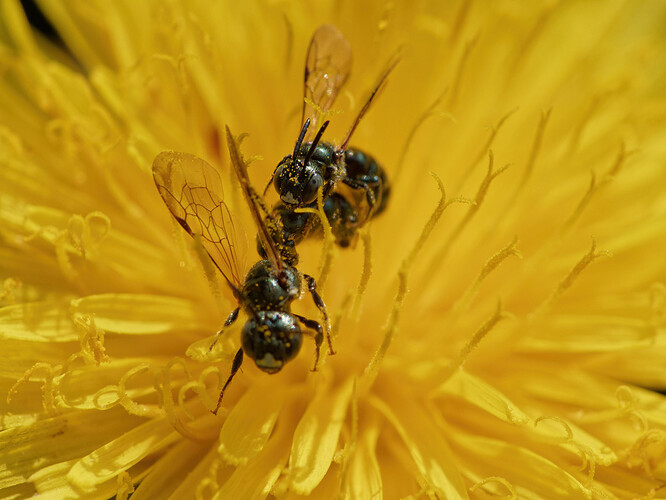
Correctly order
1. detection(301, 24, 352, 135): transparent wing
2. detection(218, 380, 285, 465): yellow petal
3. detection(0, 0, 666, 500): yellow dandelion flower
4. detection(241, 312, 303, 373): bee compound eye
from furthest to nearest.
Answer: detection(301, 24, 352, 135): transparent wing → detection(0, 0, 666, 500): yellow dandelion flower → detection(218, 380, 285, 465): yellow petal → detection(241, 312, 303, 373): bee compound eye

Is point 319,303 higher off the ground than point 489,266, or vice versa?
point 489,266

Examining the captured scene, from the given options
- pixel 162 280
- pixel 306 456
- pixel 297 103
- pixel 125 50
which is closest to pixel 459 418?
pixel 306 456

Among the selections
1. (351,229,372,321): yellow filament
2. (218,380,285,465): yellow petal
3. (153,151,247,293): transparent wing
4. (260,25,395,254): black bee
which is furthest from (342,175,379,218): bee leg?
(218,380,285,465): yellow petal

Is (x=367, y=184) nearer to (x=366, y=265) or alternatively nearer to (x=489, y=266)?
(x=366, y=265)

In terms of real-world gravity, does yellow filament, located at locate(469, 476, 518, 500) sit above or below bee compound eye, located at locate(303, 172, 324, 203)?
below

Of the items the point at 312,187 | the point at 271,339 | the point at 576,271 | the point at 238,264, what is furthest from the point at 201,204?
the point at 576,271

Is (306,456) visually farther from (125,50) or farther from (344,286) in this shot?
(125,50)

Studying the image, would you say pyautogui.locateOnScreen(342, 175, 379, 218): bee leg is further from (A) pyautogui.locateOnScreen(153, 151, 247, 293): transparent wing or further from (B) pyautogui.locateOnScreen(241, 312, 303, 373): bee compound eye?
(B) pyautogui.locateOnScreen(241, 312, 303, 373): bee compound eye

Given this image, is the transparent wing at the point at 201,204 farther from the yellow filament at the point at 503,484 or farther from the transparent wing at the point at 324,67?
the yellow filament at the point at 503,484

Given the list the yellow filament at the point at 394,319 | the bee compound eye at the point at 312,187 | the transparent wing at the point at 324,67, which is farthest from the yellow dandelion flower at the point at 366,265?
the bee compound eye at the point at 312,187
